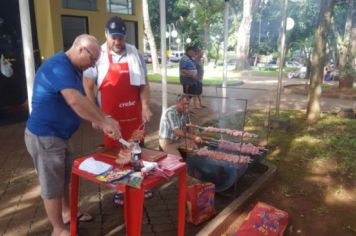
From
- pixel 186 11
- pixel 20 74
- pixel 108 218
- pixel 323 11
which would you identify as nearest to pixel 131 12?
pixel 20 74

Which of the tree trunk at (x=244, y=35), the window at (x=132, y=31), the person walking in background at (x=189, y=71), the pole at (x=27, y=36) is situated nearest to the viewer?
the pole at (x=27, y=36)

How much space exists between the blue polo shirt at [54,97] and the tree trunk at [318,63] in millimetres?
5984

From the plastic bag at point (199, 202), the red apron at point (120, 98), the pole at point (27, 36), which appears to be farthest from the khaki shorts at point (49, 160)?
the pole at point (27, 36)

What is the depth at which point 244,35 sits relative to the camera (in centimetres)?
2475

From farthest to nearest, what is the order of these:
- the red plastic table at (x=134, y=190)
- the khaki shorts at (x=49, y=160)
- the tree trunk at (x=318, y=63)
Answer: the tree trunk at (x=318, y=63)
the khaki shorts at (x=49, y=160)
the red plastic table at (x=134, y=190)

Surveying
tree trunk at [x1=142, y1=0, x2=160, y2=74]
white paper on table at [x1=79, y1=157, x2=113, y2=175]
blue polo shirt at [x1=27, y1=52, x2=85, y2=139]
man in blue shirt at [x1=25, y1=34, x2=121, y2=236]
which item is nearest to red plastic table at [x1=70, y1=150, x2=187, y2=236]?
white paper on table at [x1=79, y1=157, x2=113, y2=175]

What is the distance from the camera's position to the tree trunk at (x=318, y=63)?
7.14 metres

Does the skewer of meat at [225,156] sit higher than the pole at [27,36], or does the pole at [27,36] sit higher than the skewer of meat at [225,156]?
the pole at [27,36]

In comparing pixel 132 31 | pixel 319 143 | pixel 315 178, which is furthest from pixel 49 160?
pixel 132 31

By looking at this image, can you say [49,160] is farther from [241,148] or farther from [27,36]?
[241,148]

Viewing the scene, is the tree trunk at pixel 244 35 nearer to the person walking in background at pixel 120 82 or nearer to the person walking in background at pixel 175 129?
the person walking in background at pixel 175 129

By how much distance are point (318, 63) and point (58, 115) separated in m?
6.29

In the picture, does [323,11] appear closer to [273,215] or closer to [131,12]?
[131,12]

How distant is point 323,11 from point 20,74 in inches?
262
